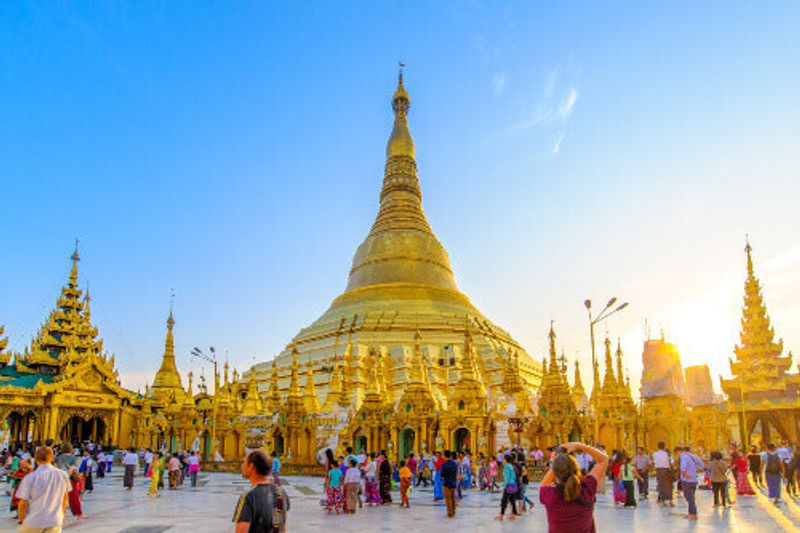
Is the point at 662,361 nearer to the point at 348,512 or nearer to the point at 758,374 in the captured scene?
the point at 758,374

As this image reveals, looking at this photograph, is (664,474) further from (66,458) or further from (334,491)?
(66,458)

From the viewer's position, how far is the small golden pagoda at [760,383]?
36.3 meters

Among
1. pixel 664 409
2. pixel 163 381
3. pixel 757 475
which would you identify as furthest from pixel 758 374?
pixel 163 381

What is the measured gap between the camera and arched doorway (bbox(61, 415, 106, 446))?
1629 inches

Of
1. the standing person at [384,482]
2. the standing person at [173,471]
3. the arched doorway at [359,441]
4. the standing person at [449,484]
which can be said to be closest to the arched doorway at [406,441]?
the arched doorway at [359,441]

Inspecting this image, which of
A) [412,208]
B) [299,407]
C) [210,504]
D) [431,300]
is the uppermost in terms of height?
[412,208]

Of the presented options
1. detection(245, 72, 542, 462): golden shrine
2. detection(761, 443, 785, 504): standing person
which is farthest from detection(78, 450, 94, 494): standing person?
detection(761, 443, 785, 504): standing person

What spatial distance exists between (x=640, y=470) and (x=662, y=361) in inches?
1908

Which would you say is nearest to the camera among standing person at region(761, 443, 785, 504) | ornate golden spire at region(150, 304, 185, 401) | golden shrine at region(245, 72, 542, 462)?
standing person at region(761, 443, 785, 504)

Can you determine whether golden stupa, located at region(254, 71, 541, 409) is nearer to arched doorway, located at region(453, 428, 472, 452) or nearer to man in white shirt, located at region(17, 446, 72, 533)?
arched doorway, located at region(453, 428, 472, 452)

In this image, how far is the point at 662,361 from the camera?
61688 millimetres

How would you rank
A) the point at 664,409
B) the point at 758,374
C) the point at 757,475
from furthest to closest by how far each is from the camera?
the point at 664,409 < the point at 758,374 < the point at 757,475

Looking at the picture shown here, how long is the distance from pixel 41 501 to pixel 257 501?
10.2 ft

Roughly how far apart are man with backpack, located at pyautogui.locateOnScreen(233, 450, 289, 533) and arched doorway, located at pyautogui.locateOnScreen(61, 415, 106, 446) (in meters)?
40.0
